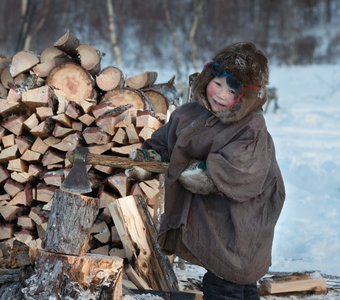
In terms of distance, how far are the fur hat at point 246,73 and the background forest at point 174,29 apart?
1871 centimetres

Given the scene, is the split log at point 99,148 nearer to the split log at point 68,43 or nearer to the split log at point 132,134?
the split log at point 132,134

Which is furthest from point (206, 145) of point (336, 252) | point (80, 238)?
point (336, 252)

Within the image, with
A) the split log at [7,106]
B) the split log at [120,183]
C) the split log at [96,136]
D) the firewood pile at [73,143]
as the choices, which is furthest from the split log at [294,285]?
the split log at [7,106]

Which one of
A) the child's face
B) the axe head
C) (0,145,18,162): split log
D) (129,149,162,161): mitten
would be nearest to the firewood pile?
(0,145,18,162): split log

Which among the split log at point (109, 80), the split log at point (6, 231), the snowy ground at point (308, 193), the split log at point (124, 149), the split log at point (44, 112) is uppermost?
the split log at point (109, 80)

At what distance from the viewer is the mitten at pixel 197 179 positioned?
313cm

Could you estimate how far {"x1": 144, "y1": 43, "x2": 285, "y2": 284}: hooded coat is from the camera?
3082mm

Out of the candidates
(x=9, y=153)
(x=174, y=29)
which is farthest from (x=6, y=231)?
(x=174, y=29)

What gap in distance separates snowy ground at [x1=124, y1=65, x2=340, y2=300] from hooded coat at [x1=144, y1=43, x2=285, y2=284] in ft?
4.83

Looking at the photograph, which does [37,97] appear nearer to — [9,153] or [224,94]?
[9,153]

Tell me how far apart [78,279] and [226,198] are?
2.61 feet

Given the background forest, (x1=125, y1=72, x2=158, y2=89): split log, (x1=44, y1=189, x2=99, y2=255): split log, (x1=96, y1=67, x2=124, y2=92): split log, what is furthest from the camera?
the background forest

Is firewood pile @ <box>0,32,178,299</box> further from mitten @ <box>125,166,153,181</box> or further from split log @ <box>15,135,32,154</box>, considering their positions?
mitten @ <box>125,166,153,181</box>

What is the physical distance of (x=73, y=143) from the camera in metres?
4.98
